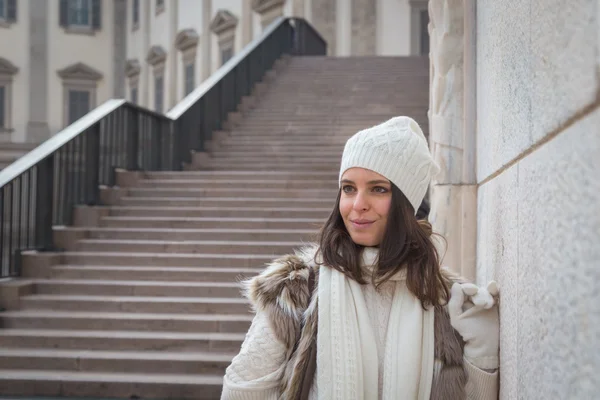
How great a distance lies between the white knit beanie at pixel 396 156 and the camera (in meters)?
2.19

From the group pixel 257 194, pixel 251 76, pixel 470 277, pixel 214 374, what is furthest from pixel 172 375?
pixel 251 76

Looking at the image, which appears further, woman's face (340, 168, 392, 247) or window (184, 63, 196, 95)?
window (184, 63, 196, 95)

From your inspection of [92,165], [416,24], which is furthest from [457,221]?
[416,24]

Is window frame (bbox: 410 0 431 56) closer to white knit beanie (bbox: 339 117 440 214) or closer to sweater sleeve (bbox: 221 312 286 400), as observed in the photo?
white knit beanie (bbox: 339 117 440 214)

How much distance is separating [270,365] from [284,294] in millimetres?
199

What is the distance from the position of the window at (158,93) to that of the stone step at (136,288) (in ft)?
85.7

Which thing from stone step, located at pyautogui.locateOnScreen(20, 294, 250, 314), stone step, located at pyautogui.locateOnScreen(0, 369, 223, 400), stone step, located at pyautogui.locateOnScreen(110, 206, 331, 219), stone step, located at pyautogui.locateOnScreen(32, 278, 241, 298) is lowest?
stone step, located at pyautogui.locateOnScreen(0, 369, 223, 400)

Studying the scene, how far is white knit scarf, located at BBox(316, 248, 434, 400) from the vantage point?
2.07 m

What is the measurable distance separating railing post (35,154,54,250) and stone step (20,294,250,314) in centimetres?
105

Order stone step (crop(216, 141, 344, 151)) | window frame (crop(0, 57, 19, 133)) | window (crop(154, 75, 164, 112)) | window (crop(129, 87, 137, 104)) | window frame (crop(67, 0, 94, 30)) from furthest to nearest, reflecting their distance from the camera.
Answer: window (crop(129, 87, 137, 104)) < window frame (crop(67, 0, 94, 30)) < window (crop(154, 75, 164, 112)) < window frame (crop(0, 57, 19, 133)) < stone step (crop(216, 141, 344, 151))

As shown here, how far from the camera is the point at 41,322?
22.9 feet

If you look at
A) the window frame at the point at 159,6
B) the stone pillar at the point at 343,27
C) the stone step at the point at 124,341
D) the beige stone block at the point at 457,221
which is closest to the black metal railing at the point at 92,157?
the stone step at the point at 124,341

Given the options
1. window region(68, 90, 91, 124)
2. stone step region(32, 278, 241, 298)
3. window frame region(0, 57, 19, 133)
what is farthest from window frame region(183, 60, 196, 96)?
stone step region(32, 278, 241, 298)

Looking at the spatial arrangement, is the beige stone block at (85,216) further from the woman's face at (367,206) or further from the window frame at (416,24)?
the window frame at (416,24)
